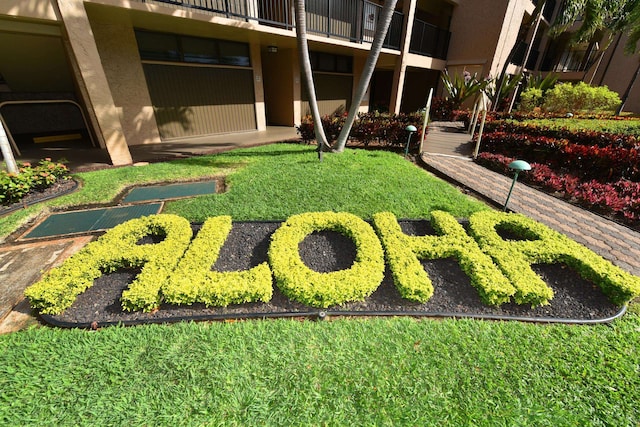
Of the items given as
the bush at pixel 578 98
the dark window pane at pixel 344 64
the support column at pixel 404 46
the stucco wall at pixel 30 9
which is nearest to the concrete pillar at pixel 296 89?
the dark window pane at pixel 344 64

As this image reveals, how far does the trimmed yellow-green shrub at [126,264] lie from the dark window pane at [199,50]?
824 cm

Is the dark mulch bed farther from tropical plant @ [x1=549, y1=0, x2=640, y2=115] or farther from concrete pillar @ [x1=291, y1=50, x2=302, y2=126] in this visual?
tropical plant @ [x1=549, y1=0, x2=640, y2=115]

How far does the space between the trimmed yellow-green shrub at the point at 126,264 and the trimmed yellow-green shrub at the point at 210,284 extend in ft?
0.58

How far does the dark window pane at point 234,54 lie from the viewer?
10.5 metres

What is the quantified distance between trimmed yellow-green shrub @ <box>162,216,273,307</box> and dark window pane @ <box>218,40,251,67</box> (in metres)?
9.95

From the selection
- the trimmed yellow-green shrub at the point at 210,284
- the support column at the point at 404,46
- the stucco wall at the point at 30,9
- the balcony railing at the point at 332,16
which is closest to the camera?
the trimmed yellow-green shrub at the point at 210,284

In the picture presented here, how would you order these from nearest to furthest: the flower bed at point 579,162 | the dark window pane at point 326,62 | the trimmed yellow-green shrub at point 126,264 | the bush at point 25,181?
the trimmed yellow-green shrub at point 126,264 < the bush at point 25,181 < the flower bed at point 579,162 < the dark window pane at point 326,62

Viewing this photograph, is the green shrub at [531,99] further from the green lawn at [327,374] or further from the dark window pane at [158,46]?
the dark window pane at [158,46]

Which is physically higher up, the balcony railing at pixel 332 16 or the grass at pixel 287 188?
the balcony railing at pixel 332 16

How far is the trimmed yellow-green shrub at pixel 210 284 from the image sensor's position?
297cm

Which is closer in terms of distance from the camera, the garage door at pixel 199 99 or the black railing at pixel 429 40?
the garage door at pixel 199 99

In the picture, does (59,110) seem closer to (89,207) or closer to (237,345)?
(89,207)

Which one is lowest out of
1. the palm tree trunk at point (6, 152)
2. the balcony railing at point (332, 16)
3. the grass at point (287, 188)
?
the grass at point (287, 188)

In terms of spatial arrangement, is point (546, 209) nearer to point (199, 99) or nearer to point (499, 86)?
point (199, 99)
